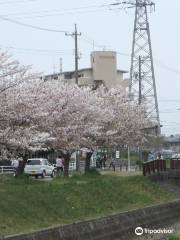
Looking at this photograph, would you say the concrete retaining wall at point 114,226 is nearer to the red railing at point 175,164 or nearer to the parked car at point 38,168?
the red railing at point 175,164

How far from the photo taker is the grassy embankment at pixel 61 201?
18734 mm

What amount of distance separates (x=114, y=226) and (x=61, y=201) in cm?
228

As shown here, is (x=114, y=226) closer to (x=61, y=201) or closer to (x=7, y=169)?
(x=61, y=201)

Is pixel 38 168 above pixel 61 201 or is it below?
above

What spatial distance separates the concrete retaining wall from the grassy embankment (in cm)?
61

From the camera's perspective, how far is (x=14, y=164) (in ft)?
168

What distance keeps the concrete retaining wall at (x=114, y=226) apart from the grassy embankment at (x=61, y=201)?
61cm

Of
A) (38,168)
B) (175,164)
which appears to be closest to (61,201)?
(175,164)

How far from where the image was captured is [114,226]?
22.5m

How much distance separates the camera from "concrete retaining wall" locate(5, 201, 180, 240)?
17919mm

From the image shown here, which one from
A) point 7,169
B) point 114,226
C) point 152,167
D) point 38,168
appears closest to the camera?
point 114,226

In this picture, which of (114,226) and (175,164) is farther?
(175,164)

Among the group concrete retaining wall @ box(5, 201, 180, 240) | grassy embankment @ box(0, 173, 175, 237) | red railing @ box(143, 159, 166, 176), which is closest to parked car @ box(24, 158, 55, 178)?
red railing @ box(143, 159, 166, 176)

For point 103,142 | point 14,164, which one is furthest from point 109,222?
point 14,164
